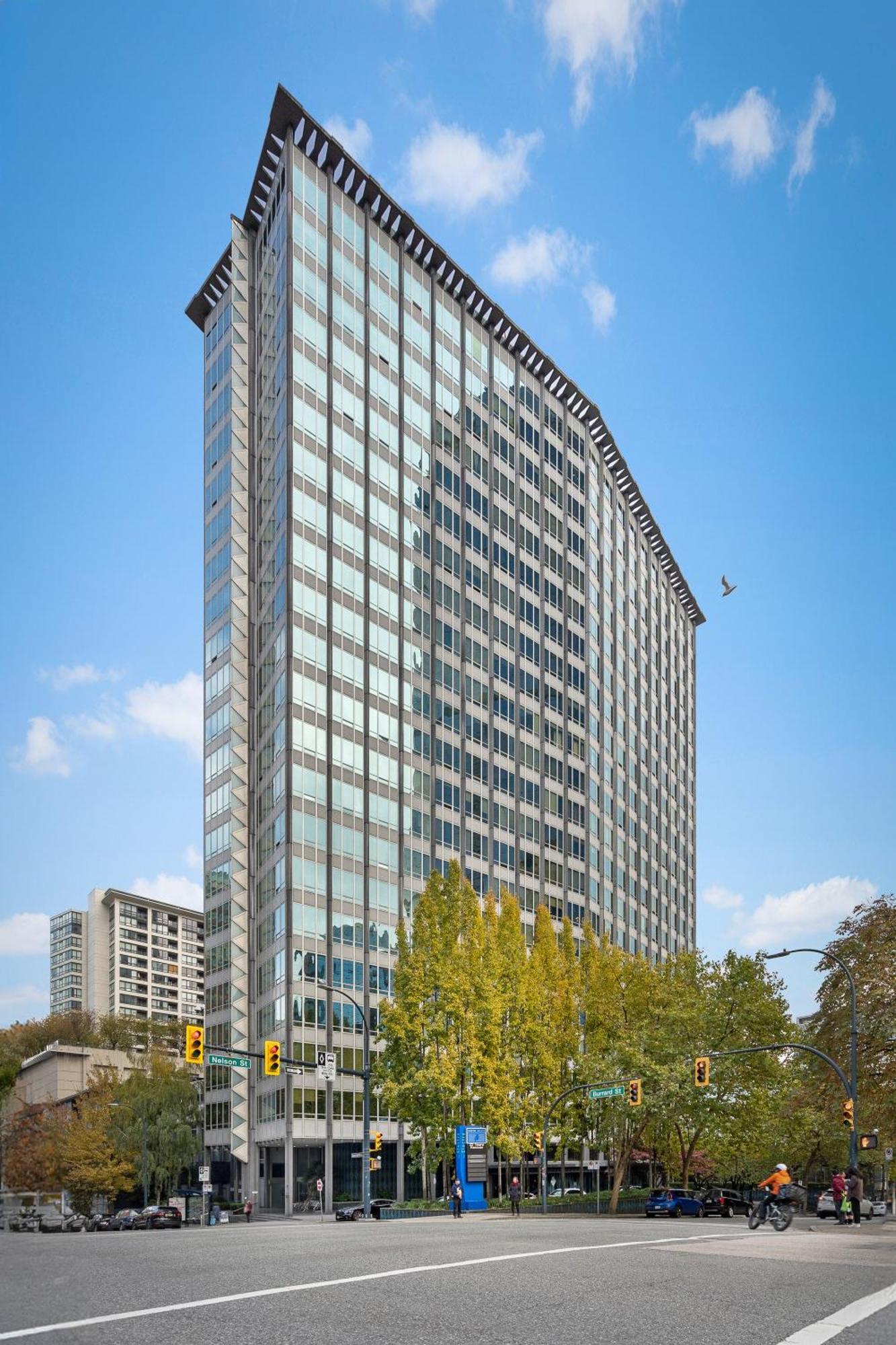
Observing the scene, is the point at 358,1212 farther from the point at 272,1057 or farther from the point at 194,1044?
the point at 194,1044

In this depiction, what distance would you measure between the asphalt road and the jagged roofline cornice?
7871 centimetres

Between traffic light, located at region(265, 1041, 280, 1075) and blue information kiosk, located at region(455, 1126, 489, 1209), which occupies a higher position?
traffic light, located at region(265, 1041, 280, 1075)

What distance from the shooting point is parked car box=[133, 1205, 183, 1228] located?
74750 mm

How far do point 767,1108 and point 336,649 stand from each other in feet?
127

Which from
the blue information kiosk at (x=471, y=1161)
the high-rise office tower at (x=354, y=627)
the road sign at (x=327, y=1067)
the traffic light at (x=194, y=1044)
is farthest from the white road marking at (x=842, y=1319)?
the high-rise office tower at (x=354, y=627)

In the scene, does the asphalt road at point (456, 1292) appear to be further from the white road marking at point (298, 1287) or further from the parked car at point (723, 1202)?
the parked car at point (723, 1202)

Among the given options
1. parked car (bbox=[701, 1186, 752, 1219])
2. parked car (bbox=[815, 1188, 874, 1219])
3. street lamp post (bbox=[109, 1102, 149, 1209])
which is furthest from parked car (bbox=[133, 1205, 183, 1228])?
parked car (bbox=[815, 1188, 874, 1219])

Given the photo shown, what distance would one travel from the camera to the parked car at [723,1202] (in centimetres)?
7044

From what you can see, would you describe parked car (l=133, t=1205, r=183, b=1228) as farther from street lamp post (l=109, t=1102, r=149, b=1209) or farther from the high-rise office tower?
street lamp post (l=109, t=1102, r=149, b=1209)

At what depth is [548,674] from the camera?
114250mm

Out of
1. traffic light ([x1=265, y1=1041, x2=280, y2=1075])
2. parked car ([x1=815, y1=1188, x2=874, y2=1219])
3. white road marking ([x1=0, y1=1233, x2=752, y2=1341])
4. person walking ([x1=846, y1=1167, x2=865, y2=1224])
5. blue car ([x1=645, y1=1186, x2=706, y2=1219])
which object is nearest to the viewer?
white road marking ([x1=0, y1=1233, x2=752, y2=1341])

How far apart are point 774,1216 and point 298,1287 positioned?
75.2ft

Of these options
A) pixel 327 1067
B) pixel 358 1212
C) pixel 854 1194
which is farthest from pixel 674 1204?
pixel 854 1194

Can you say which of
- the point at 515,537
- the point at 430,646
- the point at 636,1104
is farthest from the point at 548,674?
the point at 636,1104
